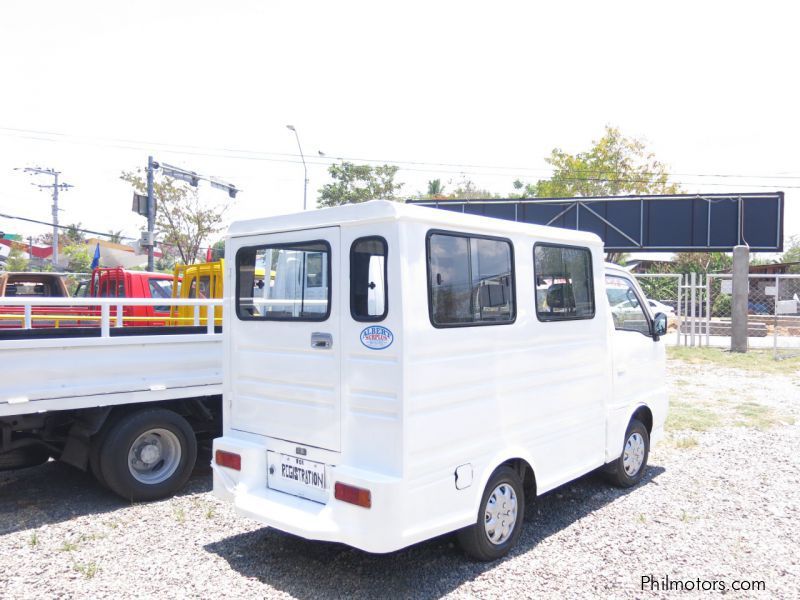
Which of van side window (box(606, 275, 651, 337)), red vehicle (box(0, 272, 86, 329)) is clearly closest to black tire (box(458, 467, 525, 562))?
van side window (box(606, 275, 651, 337))

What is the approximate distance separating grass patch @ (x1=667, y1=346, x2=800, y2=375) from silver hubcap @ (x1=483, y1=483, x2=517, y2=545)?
11.4 metres

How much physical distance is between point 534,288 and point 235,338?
2.08 metres

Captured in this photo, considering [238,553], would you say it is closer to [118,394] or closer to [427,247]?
[118,394]

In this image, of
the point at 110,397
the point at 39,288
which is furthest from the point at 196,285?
the point at 39,288

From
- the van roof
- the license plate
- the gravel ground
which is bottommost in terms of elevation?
the gravel ground

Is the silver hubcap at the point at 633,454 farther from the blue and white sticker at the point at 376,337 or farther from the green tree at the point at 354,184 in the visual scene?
the green tree at the point at 354,184

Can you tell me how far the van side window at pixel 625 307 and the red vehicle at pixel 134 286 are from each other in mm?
5575

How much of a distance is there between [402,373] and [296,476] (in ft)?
3.59

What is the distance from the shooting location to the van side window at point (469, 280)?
12.3 feet

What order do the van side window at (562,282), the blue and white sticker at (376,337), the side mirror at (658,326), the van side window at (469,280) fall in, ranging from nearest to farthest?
the blue and white sticker at (376,337) → the van side window at (469,280) → the van side window at (562,282) → the side mirror at (658,326)

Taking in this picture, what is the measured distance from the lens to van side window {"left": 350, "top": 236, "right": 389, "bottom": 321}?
3.62 meters

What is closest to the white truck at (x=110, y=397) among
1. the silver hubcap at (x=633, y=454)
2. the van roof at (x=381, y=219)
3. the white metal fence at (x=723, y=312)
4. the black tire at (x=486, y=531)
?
the van roof at (x=381, y=219)

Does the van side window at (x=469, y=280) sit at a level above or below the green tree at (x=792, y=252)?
below

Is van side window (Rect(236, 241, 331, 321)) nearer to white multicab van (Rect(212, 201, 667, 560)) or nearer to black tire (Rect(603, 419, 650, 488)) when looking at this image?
white multicab van (Rect(212, 201, 667, 560))
